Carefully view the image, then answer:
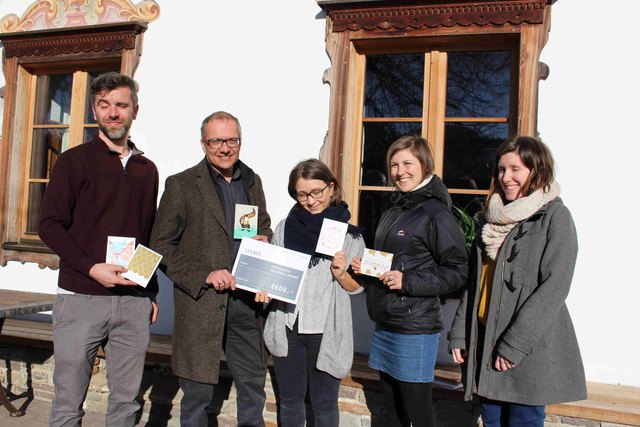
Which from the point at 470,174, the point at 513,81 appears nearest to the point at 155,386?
the point at 470,174

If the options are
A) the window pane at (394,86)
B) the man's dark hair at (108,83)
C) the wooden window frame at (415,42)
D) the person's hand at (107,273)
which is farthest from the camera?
the window pane at (394,86)

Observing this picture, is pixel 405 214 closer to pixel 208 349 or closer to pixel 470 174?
pixel 208 349

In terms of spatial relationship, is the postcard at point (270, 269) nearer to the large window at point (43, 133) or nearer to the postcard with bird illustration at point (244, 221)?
the postcard with bird illustration at point (244, 221)

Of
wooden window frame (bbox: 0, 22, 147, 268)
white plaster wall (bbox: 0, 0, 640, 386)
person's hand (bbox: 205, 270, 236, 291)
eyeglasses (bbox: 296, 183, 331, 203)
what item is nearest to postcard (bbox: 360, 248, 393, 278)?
eyeglasses (bbox: 296, 183, 331, 203)

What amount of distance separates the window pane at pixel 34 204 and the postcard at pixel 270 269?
344 cm

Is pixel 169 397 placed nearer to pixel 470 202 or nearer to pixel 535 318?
pixel 470 202

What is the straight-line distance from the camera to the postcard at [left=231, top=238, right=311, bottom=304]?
2.58 m

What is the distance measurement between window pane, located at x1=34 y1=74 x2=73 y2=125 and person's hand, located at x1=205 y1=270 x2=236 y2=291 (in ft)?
11.3

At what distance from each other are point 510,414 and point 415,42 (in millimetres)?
2792

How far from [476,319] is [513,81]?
226 cm

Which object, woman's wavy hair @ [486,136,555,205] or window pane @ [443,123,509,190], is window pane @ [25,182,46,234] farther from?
woman's wavy hair @ [486,136,555,205]

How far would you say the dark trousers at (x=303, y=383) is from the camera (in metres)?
2.57

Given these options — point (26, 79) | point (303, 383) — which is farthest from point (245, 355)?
point (26, 79)

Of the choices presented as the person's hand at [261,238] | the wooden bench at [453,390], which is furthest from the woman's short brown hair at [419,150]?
the wooden bench at [453,390]
